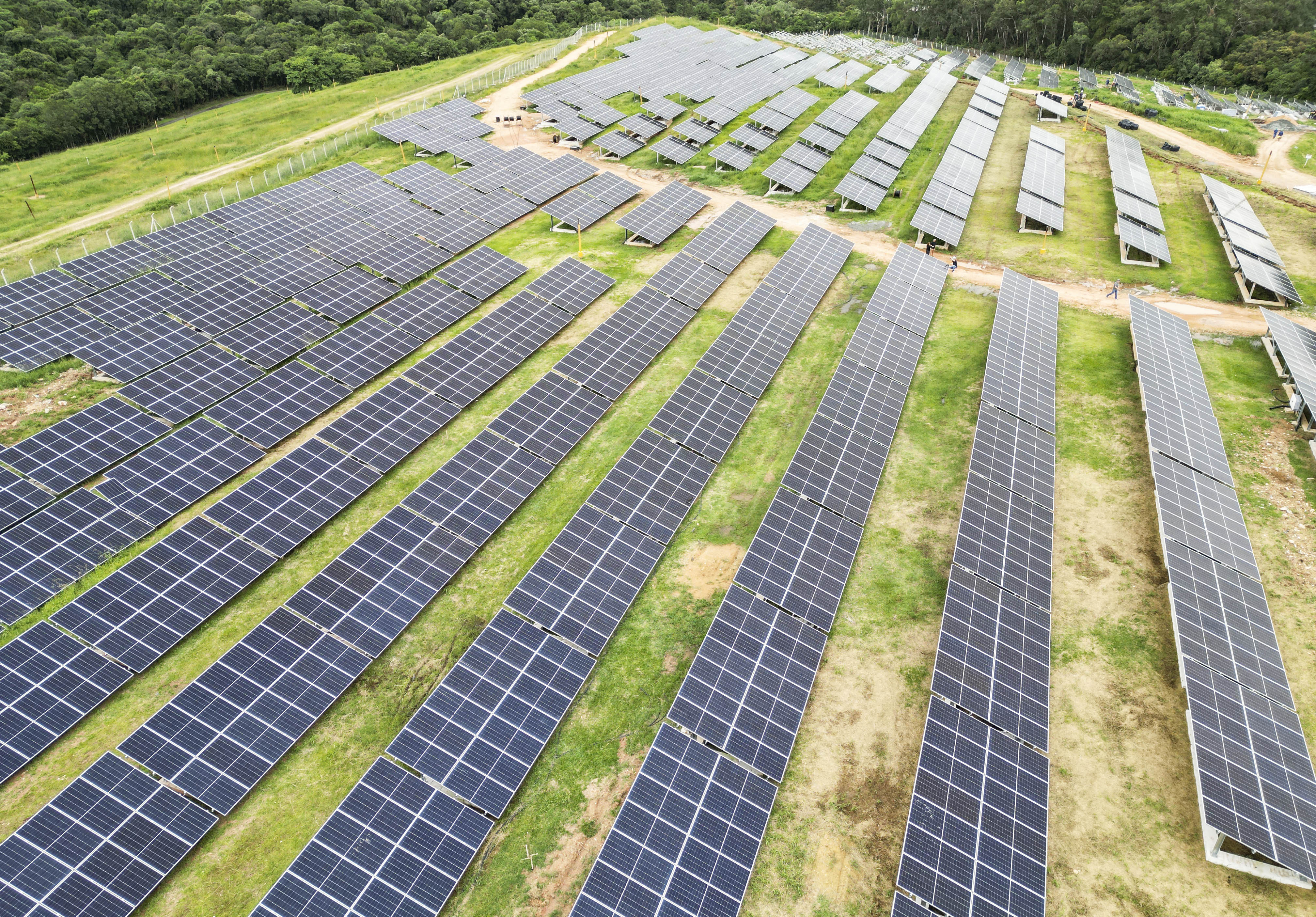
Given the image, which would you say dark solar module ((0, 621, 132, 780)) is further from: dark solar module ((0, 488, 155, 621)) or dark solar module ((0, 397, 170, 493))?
dark solar module ((0, 397, 170, 493))

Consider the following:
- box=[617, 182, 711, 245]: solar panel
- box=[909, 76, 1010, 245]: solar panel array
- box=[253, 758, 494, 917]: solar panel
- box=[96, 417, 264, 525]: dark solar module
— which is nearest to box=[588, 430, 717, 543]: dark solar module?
box=[253, 758, 494, 917]: solar panel

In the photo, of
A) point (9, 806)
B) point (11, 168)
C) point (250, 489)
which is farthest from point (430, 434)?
point (11, 168)

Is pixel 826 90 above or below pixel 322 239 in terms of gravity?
above

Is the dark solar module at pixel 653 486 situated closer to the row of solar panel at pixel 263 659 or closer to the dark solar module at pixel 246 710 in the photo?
the row of solar panel at pixel 263 659

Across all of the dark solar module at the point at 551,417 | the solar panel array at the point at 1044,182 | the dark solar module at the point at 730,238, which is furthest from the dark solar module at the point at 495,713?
the solar panel array at the point at 1044,182

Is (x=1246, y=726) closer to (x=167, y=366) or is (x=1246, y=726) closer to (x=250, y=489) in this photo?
(x=250, y=489)

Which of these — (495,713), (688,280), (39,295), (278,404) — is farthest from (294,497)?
(688,280)

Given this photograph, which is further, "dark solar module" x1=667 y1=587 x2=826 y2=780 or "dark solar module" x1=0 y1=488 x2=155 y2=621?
"dark solar module" x1=0 y1=488 x2=155 y2=621
